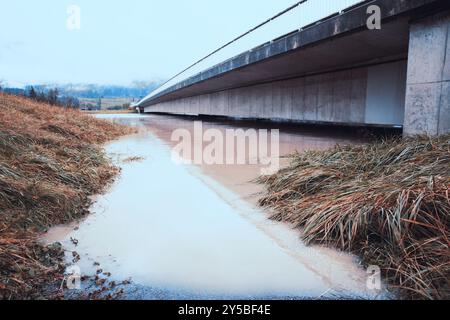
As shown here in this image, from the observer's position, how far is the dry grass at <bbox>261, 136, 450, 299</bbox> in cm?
231

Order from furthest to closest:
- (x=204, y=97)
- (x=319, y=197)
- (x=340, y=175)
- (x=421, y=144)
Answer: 1. (x=204, y=97)
2. (x=421, y=144)
3. (x=340, y=175)
4. (x=319, y=197)

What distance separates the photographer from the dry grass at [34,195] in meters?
2.35

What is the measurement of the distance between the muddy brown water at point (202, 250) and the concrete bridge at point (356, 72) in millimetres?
3899

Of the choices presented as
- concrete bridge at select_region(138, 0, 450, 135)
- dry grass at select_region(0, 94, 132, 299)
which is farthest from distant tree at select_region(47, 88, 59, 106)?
dry grass at select_region(0, 94, 132, 299)

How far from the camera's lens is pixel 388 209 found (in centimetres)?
282

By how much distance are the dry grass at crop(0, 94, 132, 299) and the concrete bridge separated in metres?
5.69

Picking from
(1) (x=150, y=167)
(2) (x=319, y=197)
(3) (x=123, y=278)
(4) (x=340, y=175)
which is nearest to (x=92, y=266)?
(3) (x=123, y=278)

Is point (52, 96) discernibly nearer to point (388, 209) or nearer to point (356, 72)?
point (356, 72)

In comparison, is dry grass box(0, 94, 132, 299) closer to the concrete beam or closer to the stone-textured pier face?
the concrete beam

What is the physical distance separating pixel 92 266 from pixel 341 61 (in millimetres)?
10676

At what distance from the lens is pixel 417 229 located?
264cm

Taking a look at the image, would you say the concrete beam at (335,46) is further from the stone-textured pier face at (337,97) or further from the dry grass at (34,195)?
the dry grass at (34,195)

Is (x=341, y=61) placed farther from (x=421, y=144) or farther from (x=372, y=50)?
(x=421, y=144)

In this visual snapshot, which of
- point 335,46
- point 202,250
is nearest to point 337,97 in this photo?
point 335,46
